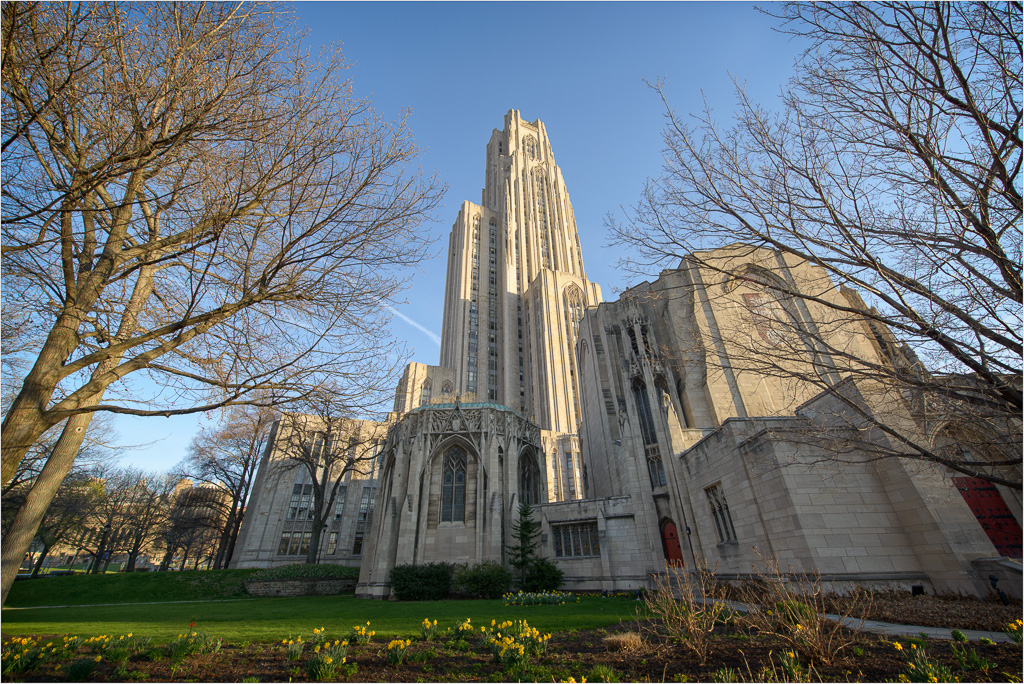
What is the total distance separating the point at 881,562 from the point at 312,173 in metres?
16.0

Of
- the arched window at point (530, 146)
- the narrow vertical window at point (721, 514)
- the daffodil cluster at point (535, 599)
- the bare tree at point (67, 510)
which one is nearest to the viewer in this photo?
the narrow vertical window at point (721, 514)

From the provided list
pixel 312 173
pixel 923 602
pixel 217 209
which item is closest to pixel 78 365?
pixel 217 209

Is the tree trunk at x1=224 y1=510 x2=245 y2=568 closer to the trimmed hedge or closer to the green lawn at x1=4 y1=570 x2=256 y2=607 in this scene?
the green lawn at x1=4 y1=570 x2=256 y2=607

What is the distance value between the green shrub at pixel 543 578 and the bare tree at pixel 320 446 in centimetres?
1123

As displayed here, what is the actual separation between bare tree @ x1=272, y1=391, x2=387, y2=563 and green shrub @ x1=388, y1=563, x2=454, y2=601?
24.8ft

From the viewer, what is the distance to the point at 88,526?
43312mm

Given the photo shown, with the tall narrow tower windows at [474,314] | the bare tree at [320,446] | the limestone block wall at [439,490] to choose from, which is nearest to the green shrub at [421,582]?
the limestone block wall at [439,490]

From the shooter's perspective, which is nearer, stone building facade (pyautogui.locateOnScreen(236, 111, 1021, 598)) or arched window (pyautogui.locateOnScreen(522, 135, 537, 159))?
stone building facade (pyautogui.locateOnScreen(236, 111, 1021, 598))

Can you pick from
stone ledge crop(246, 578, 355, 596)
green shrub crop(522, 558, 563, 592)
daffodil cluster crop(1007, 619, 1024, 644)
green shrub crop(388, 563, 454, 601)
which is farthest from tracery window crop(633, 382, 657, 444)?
stone ledge crop(246, 578, 355, 596)

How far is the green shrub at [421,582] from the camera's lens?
19.3 metres

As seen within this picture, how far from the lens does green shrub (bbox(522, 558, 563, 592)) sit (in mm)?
19594

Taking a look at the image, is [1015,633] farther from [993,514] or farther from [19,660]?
A: [19,660]

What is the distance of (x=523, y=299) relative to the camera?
68938mm

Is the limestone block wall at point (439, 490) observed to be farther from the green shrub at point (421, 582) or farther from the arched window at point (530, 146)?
the arched window at point (530, 146)
